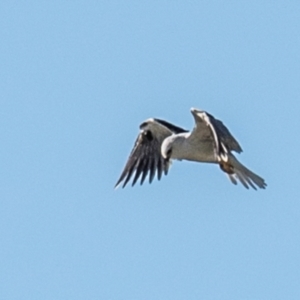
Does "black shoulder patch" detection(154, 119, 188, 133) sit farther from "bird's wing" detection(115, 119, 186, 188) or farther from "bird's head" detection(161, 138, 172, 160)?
"bird's head" detection(161, 138, 172, 160)

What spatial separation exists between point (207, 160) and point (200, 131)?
43 cm

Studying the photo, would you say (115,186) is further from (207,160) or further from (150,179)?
(207,160)

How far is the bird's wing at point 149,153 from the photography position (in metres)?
19.8

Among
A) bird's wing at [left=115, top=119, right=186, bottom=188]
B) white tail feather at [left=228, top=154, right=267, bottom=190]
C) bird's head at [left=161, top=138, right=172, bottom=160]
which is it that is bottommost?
white tail feather at [left=228, top=154, right=267, bottom=190]

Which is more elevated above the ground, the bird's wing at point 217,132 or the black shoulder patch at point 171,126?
the black shoulder patch at point 171,126

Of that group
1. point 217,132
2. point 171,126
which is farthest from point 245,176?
point 171,126

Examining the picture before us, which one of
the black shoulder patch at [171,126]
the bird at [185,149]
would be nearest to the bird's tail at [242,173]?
the bird at [185,149]

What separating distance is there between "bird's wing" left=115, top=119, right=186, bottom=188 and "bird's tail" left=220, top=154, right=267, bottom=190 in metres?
2.39

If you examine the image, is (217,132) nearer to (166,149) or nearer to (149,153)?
(166,149)

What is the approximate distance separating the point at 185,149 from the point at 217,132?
5.12 ft

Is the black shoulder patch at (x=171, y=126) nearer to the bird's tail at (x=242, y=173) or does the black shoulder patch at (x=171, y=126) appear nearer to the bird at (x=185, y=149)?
the bird at (x=185, y=149)

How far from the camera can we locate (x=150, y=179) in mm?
19844

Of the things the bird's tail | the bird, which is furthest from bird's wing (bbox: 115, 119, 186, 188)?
the bird's tail

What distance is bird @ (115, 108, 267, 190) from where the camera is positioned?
16688mm
